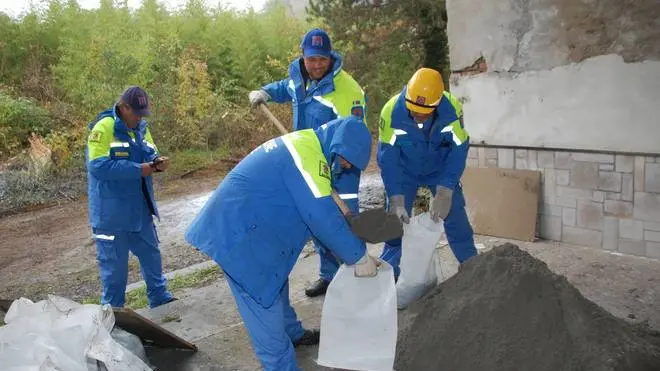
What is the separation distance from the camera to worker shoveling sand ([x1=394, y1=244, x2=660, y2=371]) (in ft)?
8.20

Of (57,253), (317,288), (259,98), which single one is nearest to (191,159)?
(57,253)

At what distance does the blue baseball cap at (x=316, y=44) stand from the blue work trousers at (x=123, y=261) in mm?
1773

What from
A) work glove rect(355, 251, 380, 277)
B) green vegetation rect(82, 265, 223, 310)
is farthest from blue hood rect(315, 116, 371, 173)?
green vegetation rect(82, 265, 223, 310)

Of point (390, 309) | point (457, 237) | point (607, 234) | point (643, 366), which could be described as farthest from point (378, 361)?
point (607, 234)

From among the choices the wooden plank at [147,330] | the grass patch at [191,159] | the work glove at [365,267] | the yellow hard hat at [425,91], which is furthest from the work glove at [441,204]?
the grass patch at [191,159]

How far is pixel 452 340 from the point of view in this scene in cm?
279

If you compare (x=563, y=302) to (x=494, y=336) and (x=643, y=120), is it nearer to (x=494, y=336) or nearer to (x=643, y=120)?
(x=494, y=336)

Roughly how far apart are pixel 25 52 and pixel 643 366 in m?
13.3

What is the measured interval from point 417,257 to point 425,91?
110cm

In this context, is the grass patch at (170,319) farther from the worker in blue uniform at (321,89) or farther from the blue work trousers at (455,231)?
the blue work trousers at (455,231)

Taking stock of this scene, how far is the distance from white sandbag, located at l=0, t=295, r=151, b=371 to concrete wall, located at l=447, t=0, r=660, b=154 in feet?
12.0

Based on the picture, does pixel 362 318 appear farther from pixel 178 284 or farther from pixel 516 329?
pixel 178 284

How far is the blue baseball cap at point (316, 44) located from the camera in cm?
372

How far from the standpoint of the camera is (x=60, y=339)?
2629 mm
